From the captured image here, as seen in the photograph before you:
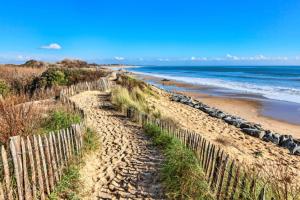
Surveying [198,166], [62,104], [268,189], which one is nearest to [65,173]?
[198,166]

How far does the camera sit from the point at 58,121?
810 cm

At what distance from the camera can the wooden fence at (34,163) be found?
4.02 metres

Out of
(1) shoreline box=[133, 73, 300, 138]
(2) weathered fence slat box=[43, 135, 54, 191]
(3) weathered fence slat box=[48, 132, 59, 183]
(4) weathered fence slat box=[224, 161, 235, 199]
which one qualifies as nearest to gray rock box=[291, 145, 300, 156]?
(1) shoreline box=[133, 73, 300, 138]

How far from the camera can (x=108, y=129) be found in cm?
1005

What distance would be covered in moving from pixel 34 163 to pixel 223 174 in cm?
312

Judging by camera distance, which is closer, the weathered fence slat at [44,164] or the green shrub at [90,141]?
the weathered fence slat at [44,164]

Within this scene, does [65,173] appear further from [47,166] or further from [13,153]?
[13,153]

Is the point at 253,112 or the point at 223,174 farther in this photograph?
the point at 253,112

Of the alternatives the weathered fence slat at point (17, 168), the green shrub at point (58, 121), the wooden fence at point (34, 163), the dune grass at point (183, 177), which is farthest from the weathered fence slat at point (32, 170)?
the green shrub at point (58, 121)

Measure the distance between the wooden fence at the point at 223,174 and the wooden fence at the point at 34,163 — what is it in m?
2.73

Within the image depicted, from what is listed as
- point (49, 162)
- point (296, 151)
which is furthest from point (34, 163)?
point (296, 151)

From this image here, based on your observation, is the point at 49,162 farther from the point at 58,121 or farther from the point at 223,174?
the point at 58,121

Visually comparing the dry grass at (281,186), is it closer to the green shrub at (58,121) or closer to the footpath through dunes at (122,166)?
the footpath through dunes at (122,166)

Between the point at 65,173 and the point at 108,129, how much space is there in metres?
4.45
